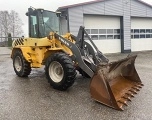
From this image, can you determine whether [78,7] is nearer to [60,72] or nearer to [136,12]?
[136,12]

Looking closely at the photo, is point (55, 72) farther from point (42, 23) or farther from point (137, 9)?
point (137, 9)

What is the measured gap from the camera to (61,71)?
6871mm

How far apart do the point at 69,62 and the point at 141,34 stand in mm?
18286

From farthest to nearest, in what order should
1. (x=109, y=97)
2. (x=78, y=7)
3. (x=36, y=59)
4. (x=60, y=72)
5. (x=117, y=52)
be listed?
(x=117, y=52) < (x=78, y=7) < (x=36, y=59) < (x=60, y=72) < (x=109, y=97)

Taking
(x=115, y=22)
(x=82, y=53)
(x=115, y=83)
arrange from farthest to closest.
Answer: (x=115, y=22), (x=82, y=53), (x=115, y=83)

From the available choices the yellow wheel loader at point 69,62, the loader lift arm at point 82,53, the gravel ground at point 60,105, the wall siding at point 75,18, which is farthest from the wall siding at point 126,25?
the gravel ground at point 60,105

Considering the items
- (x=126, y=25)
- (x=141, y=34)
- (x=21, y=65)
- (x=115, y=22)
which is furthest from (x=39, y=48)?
(x=141, y=34)

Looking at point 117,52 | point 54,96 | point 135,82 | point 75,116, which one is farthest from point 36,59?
point 117,52

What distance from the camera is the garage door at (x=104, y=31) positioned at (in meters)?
19.5

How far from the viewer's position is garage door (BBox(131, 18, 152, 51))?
894 inches

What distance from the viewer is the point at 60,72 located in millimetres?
6934

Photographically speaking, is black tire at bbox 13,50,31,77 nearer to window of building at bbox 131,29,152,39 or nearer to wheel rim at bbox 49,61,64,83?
wheel rim at bbox 49,61,64,83

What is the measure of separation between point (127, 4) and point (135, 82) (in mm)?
15866

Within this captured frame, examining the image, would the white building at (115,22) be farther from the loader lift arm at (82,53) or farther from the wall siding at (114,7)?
the loader lift arm at (82,53)
